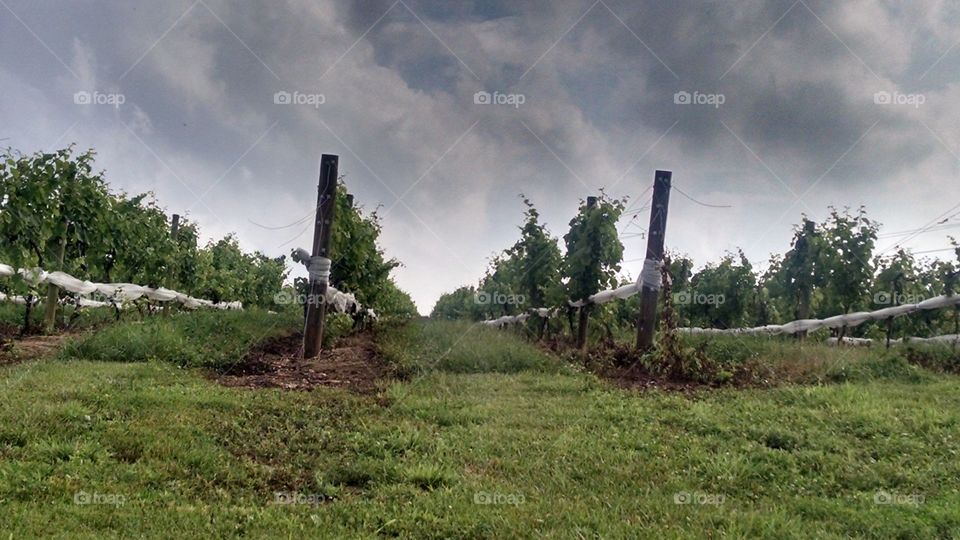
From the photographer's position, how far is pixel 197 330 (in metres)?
9.77

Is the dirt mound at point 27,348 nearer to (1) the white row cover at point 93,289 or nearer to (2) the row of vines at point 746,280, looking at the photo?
(1) the white row cover at point 93,289

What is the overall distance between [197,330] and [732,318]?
16.1 meters

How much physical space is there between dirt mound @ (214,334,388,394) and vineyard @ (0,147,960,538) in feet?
0.20

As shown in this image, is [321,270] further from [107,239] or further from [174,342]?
[107,239]

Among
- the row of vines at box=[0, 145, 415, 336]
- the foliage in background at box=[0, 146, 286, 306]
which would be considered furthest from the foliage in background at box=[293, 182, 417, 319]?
the foliage in background at box=[0, 146, 286, 306]

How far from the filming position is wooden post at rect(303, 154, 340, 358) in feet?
28.4

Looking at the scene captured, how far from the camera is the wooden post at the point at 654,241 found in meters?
9.07

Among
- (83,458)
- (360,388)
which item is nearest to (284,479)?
(83,458)

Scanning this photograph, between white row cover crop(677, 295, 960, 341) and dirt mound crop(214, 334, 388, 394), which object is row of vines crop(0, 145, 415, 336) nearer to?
dirt mound crop(214, 334, 388, 394)

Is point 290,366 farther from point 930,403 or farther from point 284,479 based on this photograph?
point 930,403

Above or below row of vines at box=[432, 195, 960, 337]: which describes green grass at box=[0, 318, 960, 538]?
below

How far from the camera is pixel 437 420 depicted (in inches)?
232

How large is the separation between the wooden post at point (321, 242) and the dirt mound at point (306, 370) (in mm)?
286

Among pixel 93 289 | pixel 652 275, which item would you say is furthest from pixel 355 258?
pixel 652 275
